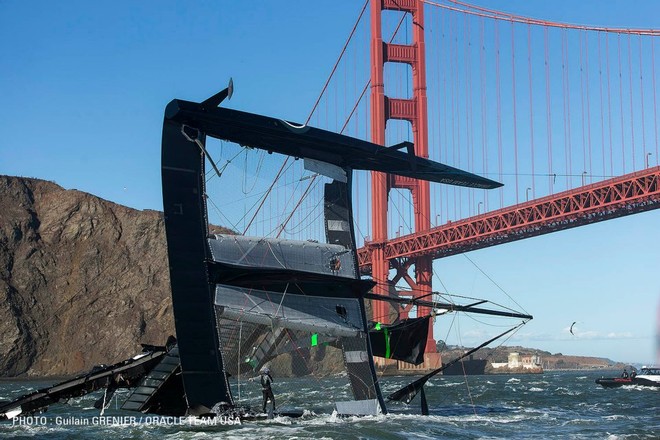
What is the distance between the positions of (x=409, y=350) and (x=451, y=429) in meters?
3.92

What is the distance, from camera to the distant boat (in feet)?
193

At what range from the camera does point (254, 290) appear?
2473 cm

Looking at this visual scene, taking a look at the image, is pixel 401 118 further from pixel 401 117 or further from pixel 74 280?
pixel 74 280

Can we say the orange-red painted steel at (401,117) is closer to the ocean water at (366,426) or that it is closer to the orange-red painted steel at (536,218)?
the orange-red painted steel at (536,218)

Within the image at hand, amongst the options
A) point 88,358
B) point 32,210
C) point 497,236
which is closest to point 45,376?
point 88,358

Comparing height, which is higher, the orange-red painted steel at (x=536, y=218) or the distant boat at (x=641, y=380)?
the orange-red painted steel at (x=536, y=218)

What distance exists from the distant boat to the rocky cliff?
5644 cm

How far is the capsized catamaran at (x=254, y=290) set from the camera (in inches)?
925

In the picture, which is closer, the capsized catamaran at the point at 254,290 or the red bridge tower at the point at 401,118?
the capsized catamaran at the point at 254,290

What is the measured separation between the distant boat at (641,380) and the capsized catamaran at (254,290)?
35.2m

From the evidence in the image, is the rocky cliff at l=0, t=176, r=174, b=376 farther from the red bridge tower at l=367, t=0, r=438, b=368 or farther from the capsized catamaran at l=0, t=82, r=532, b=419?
the capsized catamaran at l=0, t=82, r=532, b=419

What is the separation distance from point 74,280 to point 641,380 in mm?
72276

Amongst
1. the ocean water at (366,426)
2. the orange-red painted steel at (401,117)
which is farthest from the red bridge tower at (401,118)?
the ocean water at (366,426)

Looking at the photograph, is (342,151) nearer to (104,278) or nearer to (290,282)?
(290,282)
